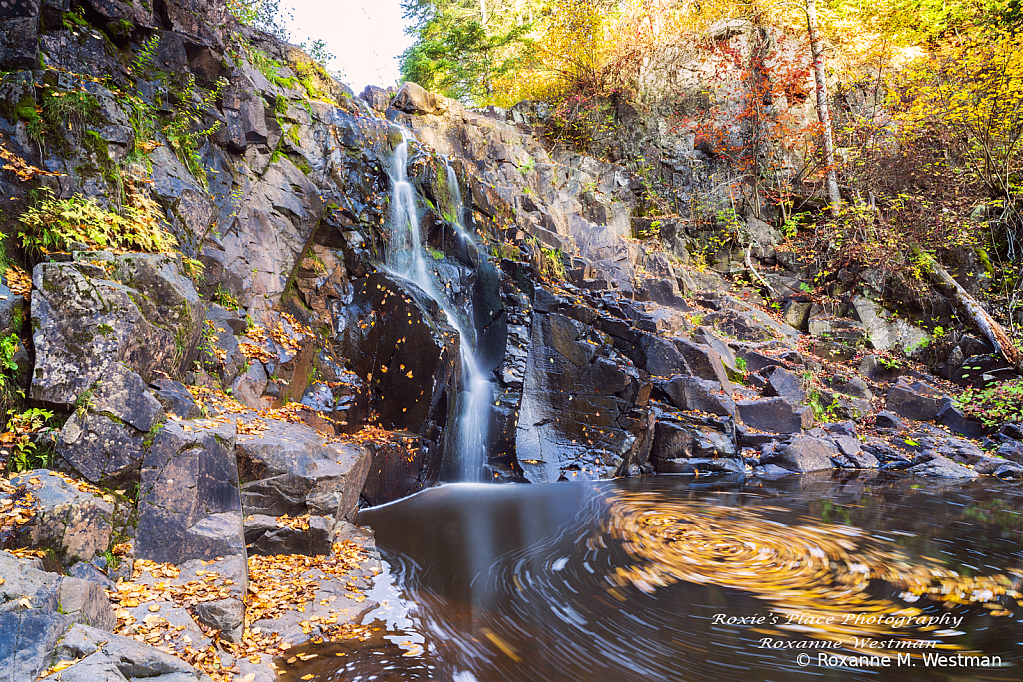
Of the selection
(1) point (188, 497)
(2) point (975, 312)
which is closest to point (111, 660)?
(1) point (188, 497)

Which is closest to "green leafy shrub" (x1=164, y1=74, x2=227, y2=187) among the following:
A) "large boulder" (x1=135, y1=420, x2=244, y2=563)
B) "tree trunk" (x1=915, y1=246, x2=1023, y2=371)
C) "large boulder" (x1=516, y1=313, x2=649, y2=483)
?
"large boulder" (x1=135, y1=420, x2=244, y2=563)

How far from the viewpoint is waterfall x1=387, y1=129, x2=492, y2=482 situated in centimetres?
947

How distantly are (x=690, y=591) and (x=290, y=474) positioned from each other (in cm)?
437

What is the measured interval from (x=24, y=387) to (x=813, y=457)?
12432 mm

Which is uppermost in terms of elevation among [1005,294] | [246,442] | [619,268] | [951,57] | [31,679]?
[951,57]

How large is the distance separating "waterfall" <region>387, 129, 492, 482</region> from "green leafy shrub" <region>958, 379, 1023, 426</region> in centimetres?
1177

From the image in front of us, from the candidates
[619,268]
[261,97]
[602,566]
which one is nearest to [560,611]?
[602,566]

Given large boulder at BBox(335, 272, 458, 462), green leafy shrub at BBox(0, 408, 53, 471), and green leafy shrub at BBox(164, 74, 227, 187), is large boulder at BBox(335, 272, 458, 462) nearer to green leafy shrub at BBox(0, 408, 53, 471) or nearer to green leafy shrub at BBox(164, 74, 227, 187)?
green leafy shrub at BBox(164, 74, 227, 187)

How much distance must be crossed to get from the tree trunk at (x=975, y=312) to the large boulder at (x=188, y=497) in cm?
1732

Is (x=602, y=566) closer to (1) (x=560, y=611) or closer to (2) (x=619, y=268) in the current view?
(1) (x=560, y=611)

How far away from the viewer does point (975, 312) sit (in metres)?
14.3

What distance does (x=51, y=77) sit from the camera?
6.04m

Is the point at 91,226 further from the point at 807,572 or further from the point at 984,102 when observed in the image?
the point at 984,102

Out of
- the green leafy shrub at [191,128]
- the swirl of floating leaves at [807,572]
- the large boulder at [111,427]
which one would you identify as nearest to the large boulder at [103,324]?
the large boulder at [111,427]
